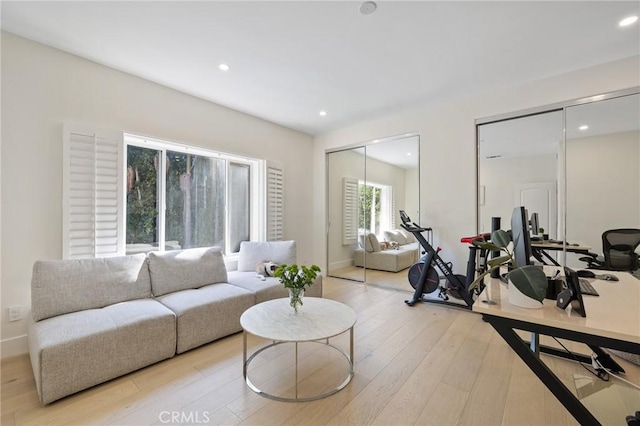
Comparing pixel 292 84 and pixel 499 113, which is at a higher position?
pixel 292 84

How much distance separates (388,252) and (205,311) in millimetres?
3124

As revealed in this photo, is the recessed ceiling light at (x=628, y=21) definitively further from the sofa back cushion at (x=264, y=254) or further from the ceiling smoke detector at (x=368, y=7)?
the sofa back cushion at (x=264, y=254)

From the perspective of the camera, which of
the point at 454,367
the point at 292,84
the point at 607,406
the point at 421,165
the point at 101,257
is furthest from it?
the point at 421,165

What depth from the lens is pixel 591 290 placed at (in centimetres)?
145

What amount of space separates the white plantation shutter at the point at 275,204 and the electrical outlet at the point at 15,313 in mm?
2711

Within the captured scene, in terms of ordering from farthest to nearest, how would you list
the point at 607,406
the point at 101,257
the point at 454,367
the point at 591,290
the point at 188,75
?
the point at 188,75, the point at 101,257, the point at 454,367, the point at 607,406, the point at 591,290

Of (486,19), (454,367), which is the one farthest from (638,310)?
(486,19)

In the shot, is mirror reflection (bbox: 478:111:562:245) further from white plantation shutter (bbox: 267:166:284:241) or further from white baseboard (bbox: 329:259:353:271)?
white plantation shutter (bbox: 267:166:284:241)

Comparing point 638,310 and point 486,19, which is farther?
point 486,19

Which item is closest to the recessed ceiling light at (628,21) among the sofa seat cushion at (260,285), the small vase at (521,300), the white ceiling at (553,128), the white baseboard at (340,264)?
the white ceiling at (553,128)

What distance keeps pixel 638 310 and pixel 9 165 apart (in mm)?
4250

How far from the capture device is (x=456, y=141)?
3.72m

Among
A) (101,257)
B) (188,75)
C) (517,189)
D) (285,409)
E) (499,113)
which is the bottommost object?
(285,409)

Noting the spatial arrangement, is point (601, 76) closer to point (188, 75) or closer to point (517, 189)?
point (517, 189)
